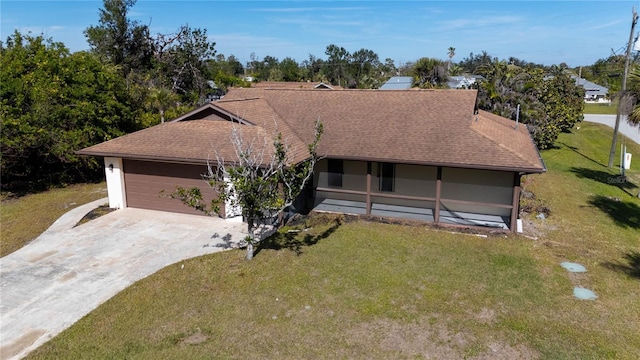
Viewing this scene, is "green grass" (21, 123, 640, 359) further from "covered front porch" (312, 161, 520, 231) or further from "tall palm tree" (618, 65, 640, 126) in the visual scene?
"tall palm tree" (618, 65, 640, 126)

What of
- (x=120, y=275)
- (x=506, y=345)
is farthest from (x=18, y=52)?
(x=506, y=345)

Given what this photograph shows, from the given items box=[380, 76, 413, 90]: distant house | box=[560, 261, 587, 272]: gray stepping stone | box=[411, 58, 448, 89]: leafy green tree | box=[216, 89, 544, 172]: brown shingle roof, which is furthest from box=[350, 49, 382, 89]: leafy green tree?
box=[560, 261, 587, 272]: gray stepping stone

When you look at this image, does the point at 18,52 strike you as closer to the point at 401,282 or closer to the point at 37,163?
the point at 37,163

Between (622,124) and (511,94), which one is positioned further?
(622,124)

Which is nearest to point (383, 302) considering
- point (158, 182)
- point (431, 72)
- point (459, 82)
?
point (158, 182)

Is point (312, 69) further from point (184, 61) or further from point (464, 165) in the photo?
point (464, 165)
